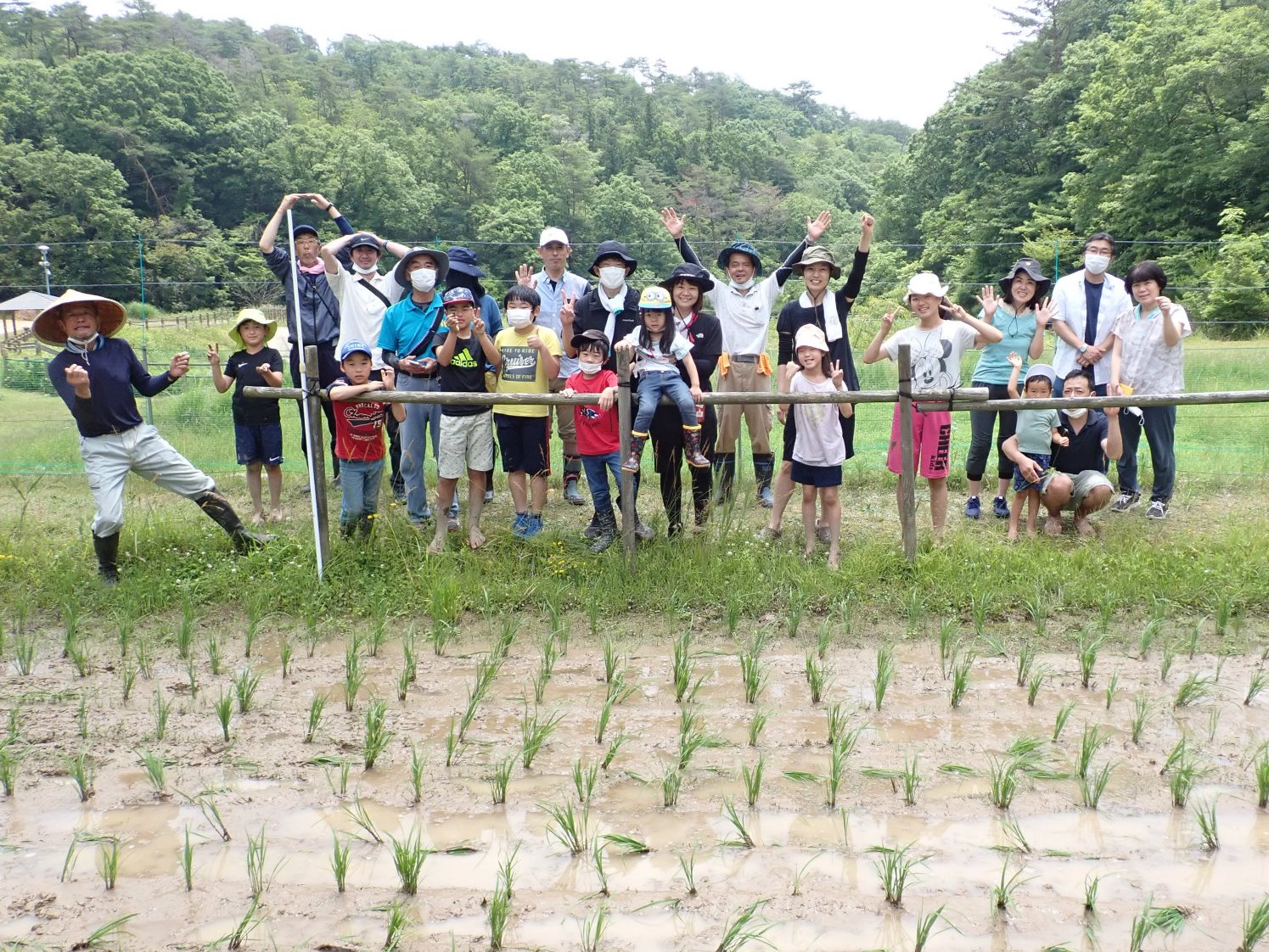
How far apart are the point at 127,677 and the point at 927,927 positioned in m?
4.18

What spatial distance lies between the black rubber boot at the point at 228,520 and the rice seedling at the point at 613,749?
353cm

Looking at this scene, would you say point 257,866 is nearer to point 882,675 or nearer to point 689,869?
point 689,869

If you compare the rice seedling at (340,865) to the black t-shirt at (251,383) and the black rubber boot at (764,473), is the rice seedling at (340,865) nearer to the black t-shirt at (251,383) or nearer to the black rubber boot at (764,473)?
the black t-shirt at (251,383)

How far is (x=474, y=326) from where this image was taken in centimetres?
709

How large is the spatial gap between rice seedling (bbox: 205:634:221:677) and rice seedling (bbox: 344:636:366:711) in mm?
670

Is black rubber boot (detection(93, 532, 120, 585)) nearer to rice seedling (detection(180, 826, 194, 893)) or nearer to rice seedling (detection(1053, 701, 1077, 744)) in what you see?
rice seedling (detection(180, 826, 194, 893))

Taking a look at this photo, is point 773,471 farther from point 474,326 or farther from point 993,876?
point 993,876

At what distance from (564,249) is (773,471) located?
242cm

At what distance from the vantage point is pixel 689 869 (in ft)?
12.4

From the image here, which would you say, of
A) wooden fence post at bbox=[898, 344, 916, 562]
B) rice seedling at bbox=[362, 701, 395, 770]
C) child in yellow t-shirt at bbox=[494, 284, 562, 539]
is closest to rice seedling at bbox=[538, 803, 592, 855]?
rice seedling at bbox=[362, 701, 395, 770]

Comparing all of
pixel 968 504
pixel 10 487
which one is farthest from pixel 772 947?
pixel 10 487

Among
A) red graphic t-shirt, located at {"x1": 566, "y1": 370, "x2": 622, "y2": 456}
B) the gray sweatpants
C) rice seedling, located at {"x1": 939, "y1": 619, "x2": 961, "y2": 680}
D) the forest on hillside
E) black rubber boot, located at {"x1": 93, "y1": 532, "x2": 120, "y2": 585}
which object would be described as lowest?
rice seedling, located at {"x1": 939, "y1": 619, "x2": 961, "y2": 680}

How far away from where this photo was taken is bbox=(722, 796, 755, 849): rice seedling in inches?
157

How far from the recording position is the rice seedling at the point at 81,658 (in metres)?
5.79
